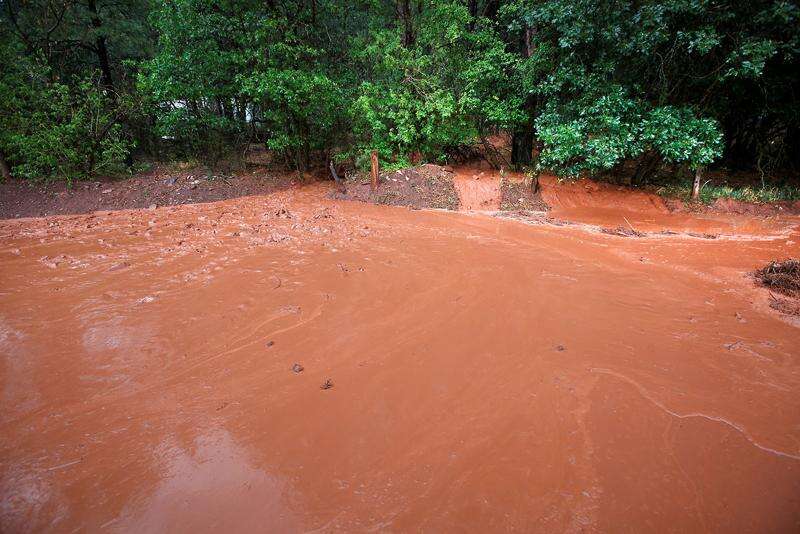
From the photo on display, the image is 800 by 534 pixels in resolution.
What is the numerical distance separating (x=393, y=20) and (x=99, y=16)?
770 centimetres

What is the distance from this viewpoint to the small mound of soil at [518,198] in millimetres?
8617

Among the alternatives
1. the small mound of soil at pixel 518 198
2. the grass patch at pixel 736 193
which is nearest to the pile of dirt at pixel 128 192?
the small mound of soil at pixel 518 198

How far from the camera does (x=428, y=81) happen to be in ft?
A: 30.9

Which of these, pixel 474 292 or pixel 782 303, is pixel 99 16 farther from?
pixel 782 303

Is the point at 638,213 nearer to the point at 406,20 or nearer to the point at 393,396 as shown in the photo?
the point at 406,20

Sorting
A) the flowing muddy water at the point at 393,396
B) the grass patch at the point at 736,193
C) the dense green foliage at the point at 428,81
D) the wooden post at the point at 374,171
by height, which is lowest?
the flowing muddy water at the point at 393,396

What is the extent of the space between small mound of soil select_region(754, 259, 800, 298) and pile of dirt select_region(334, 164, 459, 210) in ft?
18.2

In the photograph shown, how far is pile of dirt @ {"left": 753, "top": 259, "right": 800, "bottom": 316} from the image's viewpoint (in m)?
3.80

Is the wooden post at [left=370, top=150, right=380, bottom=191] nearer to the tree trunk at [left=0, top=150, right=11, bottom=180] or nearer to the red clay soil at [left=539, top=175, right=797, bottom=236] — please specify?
the red clay soil at [left=539, top=175, right=797, bottom=236]

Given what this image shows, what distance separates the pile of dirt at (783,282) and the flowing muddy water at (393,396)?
0.59ft

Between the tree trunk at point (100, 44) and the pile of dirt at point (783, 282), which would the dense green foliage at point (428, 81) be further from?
the pile of dirt at point (783, 282)

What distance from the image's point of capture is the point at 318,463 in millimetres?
2082

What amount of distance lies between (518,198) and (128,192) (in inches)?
376

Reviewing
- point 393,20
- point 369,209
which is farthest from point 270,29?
point 369,209
